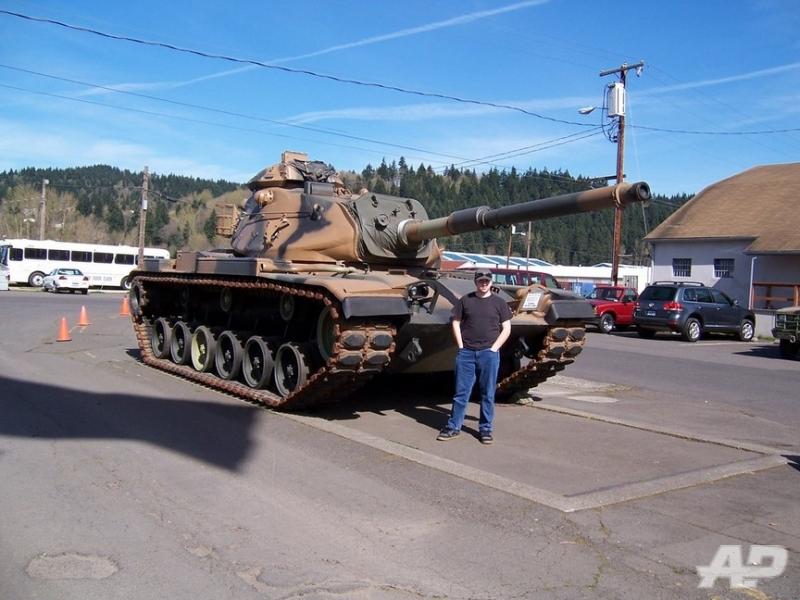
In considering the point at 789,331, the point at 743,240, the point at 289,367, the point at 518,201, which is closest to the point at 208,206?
the point at 518,201

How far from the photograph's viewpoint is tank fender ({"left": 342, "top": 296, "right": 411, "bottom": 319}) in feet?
25.7

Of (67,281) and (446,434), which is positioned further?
(67,281)

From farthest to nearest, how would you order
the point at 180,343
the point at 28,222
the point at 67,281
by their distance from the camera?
the point at 28,222, the point at 67,281, the point at 180,343

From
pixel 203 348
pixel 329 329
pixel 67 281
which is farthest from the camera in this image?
pixel 67 281

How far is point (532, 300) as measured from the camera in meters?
9.51

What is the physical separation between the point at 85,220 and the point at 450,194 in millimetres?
44438

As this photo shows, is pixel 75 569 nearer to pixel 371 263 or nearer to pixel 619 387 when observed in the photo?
pixel 371 263

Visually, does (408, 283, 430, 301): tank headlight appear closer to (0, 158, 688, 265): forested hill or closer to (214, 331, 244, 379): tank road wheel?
(214, 331, 244, 379): tank road wheel

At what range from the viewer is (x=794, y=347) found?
64.0 feet

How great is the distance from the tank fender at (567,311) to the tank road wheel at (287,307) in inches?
120

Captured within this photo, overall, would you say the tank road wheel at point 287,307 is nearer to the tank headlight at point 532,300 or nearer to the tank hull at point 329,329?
the tank hull at point 329,329

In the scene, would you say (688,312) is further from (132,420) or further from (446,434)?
(132,420)

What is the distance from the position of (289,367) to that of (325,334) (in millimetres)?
709

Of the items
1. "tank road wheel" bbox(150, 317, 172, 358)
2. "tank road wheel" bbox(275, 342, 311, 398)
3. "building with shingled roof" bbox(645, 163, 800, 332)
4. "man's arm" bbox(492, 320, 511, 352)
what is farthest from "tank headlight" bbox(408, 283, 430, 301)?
"building with shingled roof" bbox(645, 163, 800, 332)
